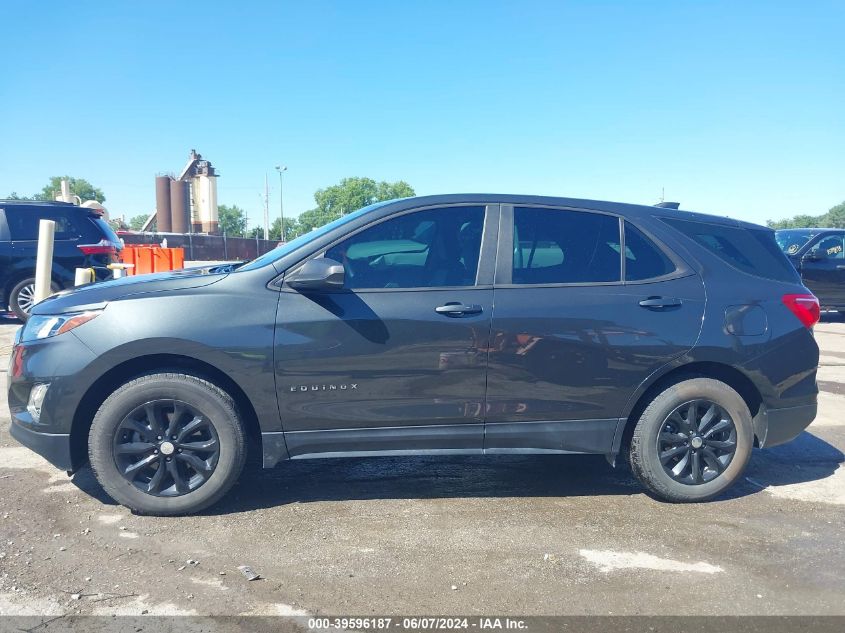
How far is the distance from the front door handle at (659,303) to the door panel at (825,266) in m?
10.7

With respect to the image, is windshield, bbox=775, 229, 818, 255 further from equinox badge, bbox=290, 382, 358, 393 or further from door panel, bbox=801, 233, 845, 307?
equinox badge, bbox=290, 382, 358, 393

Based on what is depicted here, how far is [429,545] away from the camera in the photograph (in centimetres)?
348

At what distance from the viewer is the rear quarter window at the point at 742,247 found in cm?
425

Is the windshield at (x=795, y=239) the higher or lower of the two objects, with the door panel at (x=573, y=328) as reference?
higher

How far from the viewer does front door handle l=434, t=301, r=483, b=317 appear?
376 cm

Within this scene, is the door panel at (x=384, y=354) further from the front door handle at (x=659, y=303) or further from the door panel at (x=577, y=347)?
the front door handle at (x=659, y=303)

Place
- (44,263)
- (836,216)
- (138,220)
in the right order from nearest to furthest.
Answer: (44,263)
(836,216)
(138,220)

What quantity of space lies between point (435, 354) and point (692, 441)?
169 centimetres

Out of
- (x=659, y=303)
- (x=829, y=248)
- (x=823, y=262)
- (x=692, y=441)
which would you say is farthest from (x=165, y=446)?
(x=829, y=248)

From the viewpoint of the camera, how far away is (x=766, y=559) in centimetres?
341

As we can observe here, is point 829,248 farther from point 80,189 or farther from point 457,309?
point 80,189

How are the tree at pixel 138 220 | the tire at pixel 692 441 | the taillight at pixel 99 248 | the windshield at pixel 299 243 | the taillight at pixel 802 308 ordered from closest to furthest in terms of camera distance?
the windshield at pixel 299 243 → the tire at pixel 692 441 → the taillight at pixel 802 308 → the taillight at pixel 99 248 → the tree at pixel 138 220

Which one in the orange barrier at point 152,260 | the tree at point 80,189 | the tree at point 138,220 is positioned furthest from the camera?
the tree at point 138,220

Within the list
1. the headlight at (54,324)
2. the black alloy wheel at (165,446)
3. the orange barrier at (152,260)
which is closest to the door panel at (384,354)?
the black alloy wheel at (165,446)
